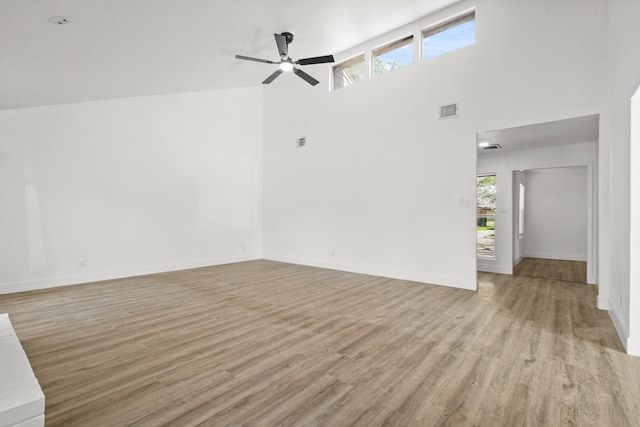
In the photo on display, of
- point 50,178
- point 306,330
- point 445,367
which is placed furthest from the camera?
point 50,178

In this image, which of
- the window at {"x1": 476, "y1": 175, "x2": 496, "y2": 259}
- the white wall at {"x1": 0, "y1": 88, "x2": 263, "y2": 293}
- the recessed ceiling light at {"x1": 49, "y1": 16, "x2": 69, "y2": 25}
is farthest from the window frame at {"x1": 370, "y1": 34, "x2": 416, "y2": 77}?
the recessed ceiling light at {"x1": 49, "y1": 16, "x2": 69, "y2": 25}

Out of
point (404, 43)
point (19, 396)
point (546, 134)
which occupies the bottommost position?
point (19, 396)

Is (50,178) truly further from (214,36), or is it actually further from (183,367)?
(183,367)

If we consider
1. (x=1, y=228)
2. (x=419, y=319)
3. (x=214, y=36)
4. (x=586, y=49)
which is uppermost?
(x=214, y=36)

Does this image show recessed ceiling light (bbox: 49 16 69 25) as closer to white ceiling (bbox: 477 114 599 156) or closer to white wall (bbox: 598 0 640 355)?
white wall (bbox: 598 0 640 355)

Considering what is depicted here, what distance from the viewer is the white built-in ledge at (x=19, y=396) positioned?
1.41 m

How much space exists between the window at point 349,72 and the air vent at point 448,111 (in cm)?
184

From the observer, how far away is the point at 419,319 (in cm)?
344

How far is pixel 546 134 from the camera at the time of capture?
4.79m

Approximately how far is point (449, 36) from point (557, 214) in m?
6.01

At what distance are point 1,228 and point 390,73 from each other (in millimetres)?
6662

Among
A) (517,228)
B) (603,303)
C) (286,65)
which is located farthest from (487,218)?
(286,65)

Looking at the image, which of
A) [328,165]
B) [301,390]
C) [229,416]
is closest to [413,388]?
[301,390]

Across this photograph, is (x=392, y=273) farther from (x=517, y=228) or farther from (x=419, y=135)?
(x=517, y=228)
